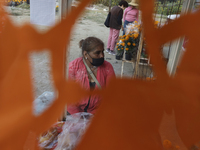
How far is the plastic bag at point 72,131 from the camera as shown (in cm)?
50

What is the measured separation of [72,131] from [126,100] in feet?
1.12

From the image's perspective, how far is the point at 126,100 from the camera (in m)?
0.27

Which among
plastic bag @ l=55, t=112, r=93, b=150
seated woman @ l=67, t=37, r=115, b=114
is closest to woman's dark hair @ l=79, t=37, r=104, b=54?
seated woman @ l=67, t=37, r=115, b=114

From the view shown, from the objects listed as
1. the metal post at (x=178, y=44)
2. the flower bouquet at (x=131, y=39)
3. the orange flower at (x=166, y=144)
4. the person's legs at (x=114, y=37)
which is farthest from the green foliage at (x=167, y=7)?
the person's legs at (x=114, y=37)

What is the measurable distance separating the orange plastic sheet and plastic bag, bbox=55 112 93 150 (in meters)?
0.21

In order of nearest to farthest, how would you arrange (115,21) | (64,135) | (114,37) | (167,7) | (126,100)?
(126,100) → (167,7) → (64,135) → (115,21) → (114,37)

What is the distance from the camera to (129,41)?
124 centimetres

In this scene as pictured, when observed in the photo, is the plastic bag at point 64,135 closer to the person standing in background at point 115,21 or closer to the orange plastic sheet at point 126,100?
the orange plastic sheet at point 126,100

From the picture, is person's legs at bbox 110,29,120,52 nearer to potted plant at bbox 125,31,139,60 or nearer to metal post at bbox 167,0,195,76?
potted plant at bbox 125,31,139,60

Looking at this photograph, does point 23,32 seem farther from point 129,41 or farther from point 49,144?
point 129,41

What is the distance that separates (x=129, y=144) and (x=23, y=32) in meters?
0.29

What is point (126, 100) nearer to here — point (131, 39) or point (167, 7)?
point (167, 7)

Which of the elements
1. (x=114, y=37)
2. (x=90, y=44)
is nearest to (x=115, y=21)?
(x=114, y=37)

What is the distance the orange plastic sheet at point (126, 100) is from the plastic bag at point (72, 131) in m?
0.21
